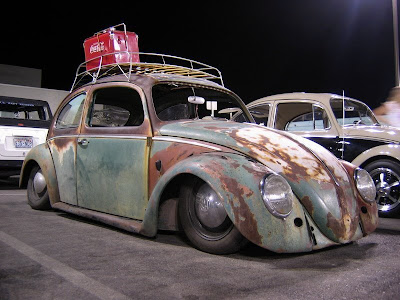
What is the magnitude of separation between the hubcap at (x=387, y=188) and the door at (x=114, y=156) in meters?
3.38

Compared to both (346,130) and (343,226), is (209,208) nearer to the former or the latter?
(343,226)

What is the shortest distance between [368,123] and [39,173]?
4.72m

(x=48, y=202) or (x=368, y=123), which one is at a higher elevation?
(x=368, y=123)

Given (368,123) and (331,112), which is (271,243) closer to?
(331,112)

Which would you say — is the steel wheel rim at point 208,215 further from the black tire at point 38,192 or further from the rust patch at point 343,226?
the black tire at point 38,192

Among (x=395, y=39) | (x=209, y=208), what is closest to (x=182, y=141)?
(x=209, y=208)

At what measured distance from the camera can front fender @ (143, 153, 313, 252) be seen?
2898 mm

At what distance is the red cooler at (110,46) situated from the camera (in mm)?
5492

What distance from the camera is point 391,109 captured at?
623 cm

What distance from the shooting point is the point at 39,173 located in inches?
207

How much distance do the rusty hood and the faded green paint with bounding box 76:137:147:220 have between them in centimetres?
42

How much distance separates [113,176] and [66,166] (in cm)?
89

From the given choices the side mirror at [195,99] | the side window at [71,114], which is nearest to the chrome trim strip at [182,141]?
the side mirror at [195,99]

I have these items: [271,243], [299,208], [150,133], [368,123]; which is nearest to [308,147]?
[299,208]
